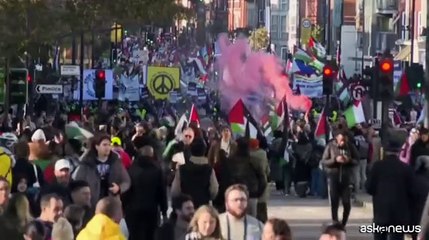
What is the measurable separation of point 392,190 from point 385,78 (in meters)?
11.1

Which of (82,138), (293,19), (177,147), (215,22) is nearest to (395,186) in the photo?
(177,147)

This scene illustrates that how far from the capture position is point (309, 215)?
26.0 m

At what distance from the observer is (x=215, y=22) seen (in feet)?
621

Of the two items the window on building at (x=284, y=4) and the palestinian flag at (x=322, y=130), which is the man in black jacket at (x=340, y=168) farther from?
the window on building at (x=284, y=4)

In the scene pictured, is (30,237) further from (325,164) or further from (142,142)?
(325,164)

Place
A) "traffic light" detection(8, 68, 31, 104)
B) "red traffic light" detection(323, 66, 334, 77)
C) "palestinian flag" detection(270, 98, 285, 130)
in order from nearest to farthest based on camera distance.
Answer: "traffic light" detection(8, 68, 31, 104)
"palestinian flag" detection(270, 98, 285, 130)
"red traffic light" detection(323, 66, 334, 77)

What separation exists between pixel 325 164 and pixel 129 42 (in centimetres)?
10324

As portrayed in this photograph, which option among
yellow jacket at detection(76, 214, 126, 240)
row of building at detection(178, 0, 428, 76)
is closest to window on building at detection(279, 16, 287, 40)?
row of building at detection(178, 0, 428, 76)

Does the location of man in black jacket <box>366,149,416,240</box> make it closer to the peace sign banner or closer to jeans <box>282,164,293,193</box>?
jeans <box>282,164,293,193</box>

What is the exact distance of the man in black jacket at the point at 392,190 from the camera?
1659cm

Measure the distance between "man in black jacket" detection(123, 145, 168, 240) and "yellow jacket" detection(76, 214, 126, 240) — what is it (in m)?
5.09

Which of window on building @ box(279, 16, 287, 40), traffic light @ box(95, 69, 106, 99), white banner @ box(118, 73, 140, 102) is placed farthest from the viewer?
window on building @ box(279, 16, 287, 40)

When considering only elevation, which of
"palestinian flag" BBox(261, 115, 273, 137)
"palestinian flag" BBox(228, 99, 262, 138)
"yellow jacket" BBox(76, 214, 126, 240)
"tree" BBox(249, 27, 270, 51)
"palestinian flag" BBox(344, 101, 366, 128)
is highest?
"yellow jacket" BBox(76, 214, 126, 240)

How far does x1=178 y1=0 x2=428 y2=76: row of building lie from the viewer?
7188cm
